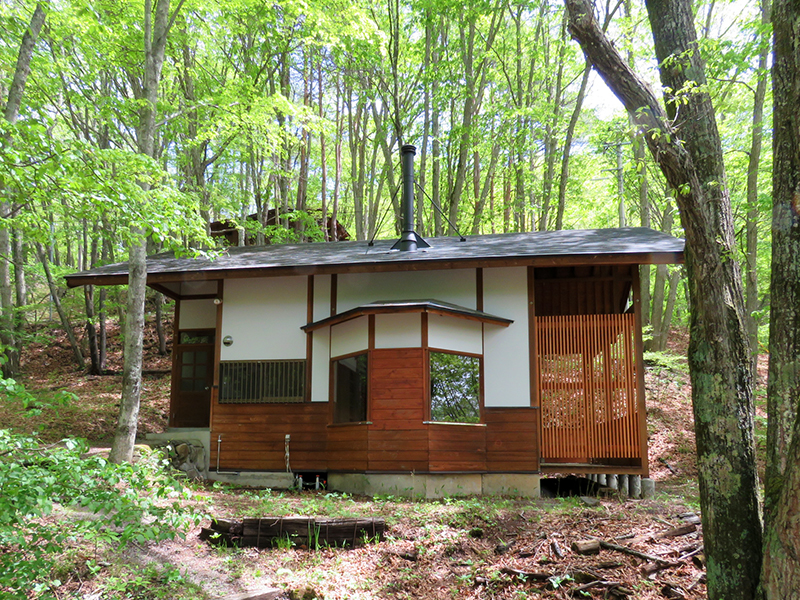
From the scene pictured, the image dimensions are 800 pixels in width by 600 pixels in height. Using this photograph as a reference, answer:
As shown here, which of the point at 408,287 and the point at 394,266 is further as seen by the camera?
the point at 408,287

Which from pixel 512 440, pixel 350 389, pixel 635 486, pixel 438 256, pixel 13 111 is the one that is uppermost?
pixel 13 111

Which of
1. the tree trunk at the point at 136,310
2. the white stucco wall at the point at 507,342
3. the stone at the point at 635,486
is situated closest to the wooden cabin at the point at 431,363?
the white stucco wall at the point at 507,342

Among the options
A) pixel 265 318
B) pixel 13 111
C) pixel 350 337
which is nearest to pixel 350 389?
pixel 350 337

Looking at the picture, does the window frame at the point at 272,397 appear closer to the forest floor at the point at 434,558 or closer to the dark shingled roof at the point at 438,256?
the dark shingled roof at the point at 438,256

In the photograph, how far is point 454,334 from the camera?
26.1ft

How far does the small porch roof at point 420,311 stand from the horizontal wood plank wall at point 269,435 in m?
1.49

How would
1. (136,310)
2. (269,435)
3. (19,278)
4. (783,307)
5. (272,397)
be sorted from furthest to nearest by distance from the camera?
(19,278), (272,397), (269,435), (136,310), (783,307)

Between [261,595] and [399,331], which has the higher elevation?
[399,331]

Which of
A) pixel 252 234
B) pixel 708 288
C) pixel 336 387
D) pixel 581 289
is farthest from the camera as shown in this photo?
pixel 252 234

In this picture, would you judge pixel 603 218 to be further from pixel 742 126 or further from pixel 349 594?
pixel 349 594

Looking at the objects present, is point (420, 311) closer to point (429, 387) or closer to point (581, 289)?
point (429, 387)

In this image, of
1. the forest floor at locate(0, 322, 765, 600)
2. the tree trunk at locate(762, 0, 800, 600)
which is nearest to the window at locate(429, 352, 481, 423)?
the forest floor at locate(0, 322, 765, 600)

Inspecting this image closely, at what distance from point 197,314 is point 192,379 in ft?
3.91

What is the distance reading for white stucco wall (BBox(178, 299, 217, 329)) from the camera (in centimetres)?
1019
